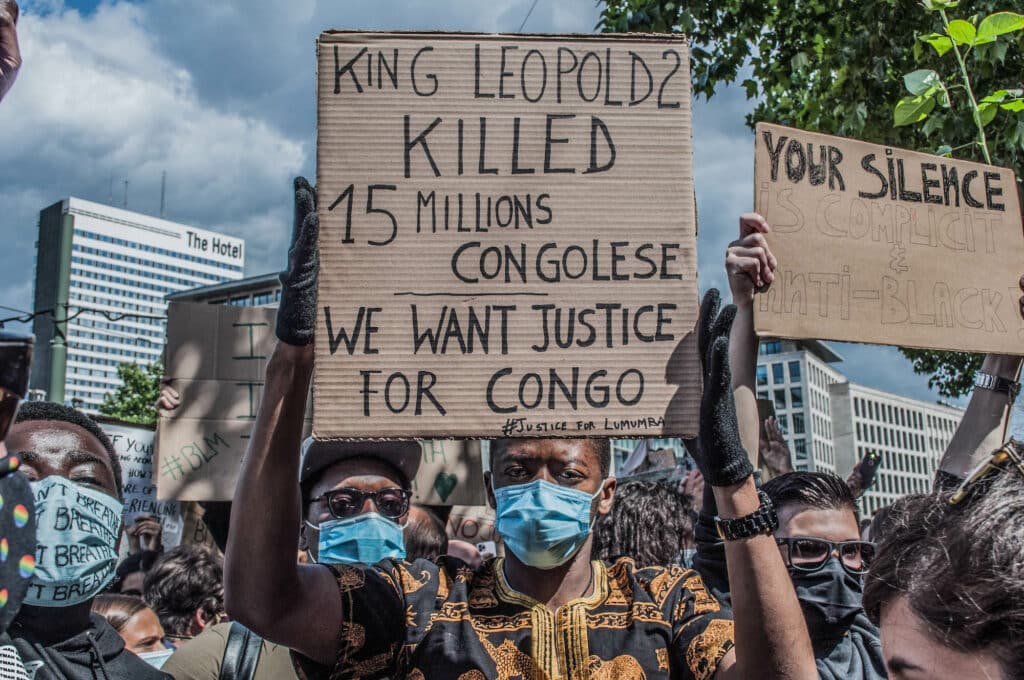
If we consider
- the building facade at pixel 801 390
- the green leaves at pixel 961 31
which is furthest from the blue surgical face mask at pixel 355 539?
the building facade at pixel 801 390

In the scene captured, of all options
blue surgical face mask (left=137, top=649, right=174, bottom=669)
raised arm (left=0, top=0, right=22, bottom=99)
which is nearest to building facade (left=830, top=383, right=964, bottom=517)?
blue surgical face mask (left=137, top=649, right=174, bottom=669)

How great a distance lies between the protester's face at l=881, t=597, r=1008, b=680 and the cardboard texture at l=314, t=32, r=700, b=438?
0.63 m

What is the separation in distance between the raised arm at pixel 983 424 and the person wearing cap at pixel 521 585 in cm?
113

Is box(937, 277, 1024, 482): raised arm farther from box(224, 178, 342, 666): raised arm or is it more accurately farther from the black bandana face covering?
box(224, 178, 342, 666): raised arm

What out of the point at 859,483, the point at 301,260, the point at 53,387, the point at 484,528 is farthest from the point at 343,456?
the point at 53,387

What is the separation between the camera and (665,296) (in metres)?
2.26

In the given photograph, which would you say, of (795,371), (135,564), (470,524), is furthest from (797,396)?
(135,564)

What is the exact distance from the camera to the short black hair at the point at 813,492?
10.8 feet

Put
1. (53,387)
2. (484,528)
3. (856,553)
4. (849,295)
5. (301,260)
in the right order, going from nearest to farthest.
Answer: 1. (301,260)
2. (849,295)
3. (856,553)
4. (484,528)
5. (53,387)

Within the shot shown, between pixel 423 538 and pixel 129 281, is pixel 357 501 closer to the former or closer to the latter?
pixel 423 538

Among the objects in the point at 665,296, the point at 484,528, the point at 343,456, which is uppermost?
the point at 665,296

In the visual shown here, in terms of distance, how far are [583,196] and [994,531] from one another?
1201 mm

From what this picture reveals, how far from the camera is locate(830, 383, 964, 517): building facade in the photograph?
13288cm

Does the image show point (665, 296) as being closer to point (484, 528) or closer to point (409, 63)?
point (409, 63)
